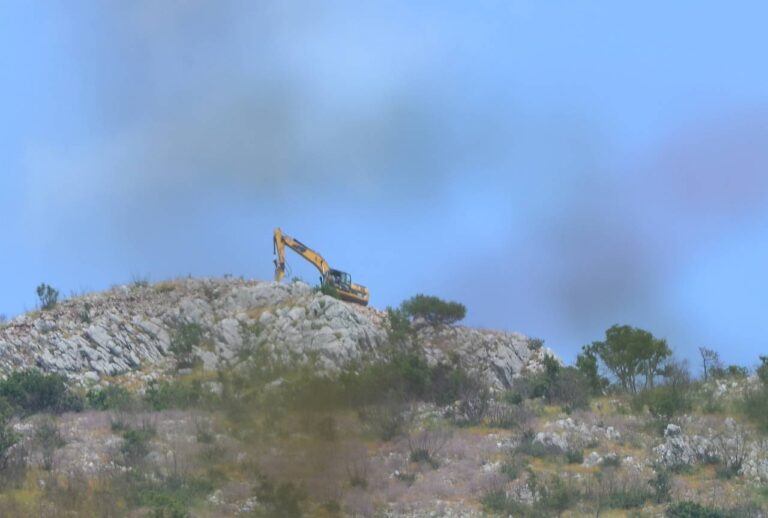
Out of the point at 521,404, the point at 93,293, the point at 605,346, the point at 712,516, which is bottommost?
the point at 712,516

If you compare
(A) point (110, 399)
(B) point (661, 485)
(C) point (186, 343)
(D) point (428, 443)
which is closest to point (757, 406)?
(B) point (661, 485)

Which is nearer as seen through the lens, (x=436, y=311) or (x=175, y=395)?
(x=175, y=395)

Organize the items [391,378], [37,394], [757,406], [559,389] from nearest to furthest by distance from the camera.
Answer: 1. [757,406]
2. [37,394]
3. [559,389]
4. [391,378]

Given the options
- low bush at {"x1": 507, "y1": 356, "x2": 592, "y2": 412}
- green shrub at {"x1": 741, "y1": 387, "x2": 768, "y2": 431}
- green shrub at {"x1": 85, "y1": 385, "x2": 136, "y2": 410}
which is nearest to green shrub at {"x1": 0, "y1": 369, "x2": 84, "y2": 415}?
green shrub at {"x1": 85, "y1": 385, "x2": 136, "y2": 410}

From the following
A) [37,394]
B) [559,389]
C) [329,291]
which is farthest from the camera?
[329,291]

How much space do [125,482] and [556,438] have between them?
533 inches

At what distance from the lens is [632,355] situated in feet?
151

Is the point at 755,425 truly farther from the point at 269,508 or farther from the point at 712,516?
the point at 269,508

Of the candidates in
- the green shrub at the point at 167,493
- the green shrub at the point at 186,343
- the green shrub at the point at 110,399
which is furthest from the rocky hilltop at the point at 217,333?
the green shrub at the point at 167,493

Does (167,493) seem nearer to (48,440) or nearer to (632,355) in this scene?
(48,440)

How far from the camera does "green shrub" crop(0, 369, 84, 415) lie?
1553 inches

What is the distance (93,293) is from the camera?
52344 mm

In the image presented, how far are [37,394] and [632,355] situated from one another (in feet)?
74.4

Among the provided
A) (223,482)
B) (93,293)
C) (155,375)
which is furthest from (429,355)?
(223,482)
